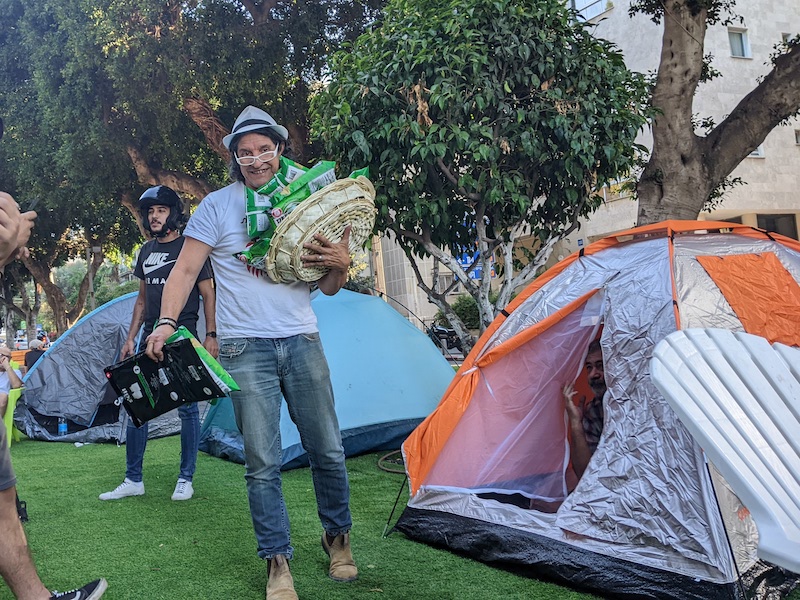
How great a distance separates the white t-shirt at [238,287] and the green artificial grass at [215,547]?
0.99 metres

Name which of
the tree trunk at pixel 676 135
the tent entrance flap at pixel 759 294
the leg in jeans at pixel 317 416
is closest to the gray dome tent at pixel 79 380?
the tree trunk at pixel 676 135

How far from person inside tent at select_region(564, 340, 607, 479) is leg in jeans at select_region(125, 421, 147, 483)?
2446 millimetres

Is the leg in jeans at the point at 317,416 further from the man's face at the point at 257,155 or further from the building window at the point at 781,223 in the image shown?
the building window at the point at 781,223

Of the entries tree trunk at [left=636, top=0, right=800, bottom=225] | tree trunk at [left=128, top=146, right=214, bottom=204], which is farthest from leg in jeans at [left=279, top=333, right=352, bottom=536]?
tree trunk at [left=128, top=146, right=214, bottom=204]

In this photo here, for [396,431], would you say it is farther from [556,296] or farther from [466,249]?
[556,296]

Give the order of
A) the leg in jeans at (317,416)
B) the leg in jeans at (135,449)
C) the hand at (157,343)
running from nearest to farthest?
the hand at (157,343), the leg in jeans at (317,416), the leg in jeans at (135,449)

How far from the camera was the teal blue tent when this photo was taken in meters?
5.50

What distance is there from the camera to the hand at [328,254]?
272cm

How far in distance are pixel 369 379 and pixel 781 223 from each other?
63.4ft

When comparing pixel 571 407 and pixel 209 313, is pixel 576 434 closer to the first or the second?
pixel 571 407

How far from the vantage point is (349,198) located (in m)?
2.76

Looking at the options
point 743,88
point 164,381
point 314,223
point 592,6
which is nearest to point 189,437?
point 164,381

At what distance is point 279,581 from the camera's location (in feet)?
8.87

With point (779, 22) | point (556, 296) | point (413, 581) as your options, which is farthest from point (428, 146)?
point (779, 22)
